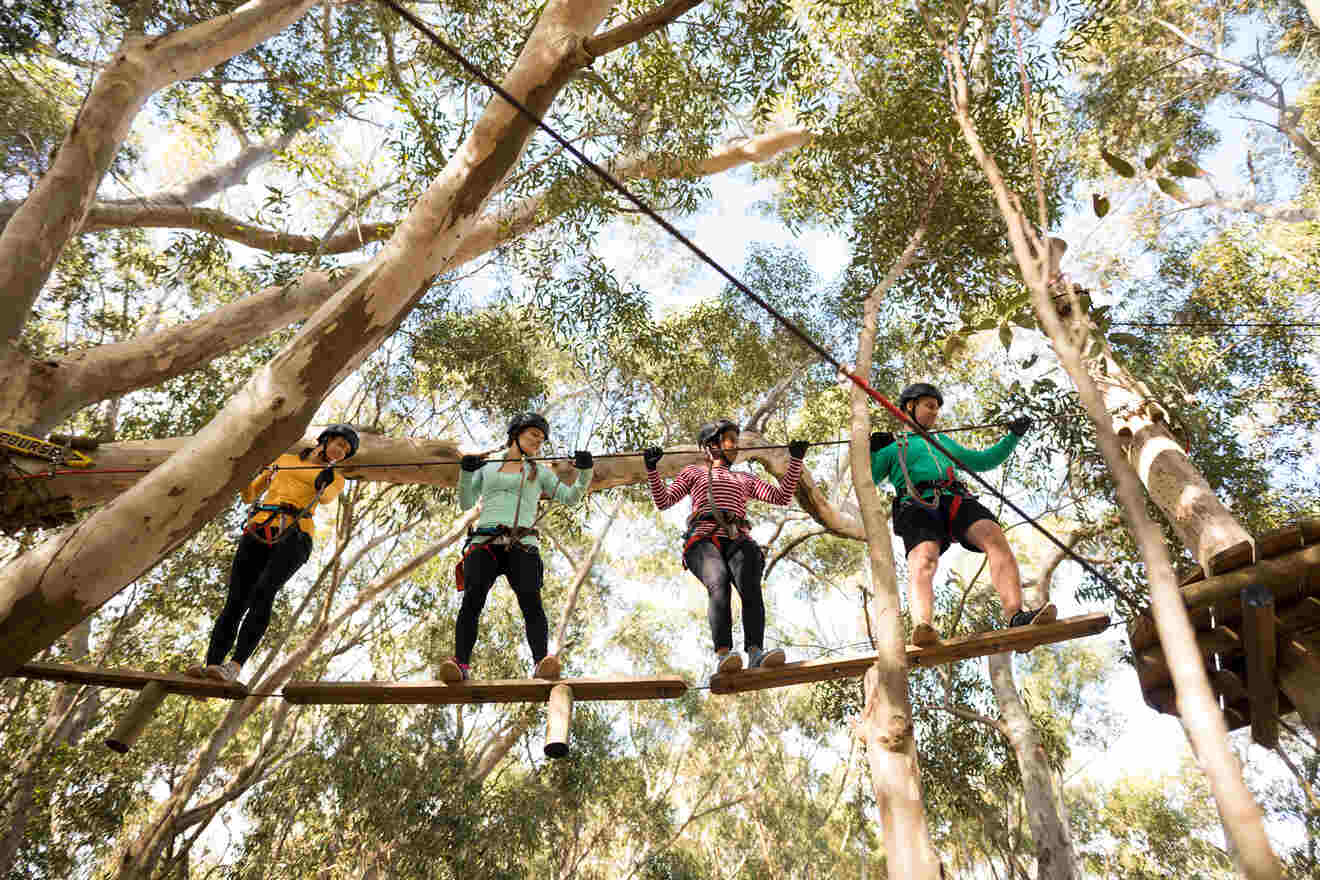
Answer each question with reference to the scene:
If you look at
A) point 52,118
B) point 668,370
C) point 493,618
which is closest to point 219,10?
point 52,118

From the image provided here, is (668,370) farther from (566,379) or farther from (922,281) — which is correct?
(566,379)

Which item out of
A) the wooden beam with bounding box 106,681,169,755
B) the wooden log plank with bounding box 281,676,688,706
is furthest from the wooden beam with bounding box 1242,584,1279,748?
the wooden beam with bounding box 106,681,169,755

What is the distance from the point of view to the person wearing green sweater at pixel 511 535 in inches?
155

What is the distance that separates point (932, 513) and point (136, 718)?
4.03 metres

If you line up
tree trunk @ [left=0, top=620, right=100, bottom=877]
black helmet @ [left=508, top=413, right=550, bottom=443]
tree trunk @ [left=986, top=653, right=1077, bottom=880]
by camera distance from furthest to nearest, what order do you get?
tree trunk @ [left=986, top=653, right=1077, bottom=880] < tree trunk @ [left=0, top=620, right=100, bottom=877] < black helmet @ [left=508, top=413, right=550, bottom=443]

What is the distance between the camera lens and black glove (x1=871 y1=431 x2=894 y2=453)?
4316mm

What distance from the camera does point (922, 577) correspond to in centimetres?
377

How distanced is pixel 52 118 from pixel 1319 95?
15.1 metres

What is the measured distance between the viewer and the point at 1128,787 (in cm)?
1847

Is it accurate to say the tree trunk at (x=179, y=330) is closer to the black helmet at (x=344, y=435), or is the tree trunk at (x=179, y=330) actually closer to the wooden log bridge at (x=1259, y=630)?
the black helmet at (x=344, y=435)

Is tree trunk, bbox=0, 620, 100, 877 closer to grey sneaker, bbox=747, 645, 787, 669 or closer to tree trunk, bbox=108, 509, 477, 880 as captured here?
tree trunk, bbox=108, 509, 477, 880

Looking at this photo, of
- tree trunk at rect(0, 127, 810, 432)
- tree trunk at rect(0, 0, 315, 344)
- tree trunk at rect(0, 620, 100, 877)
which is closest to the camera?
tree trunk at rect(0, 0, 315, 344)

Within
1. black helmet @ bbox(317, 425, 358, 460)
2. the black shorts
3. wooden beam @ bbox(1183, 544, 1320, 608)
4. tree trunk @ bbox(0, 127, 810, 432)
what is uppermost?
tree trunk @ bbox(0, 127, 810, 432)

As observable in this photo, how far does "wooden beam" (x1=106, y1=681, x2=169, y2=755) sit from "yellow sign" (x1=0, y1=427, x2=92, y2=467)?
1.62m
